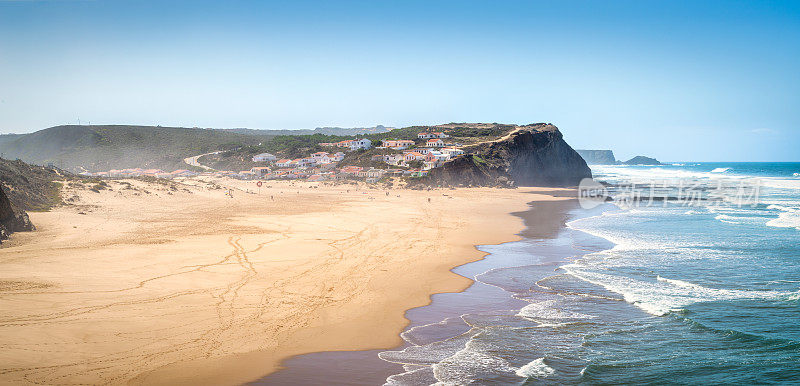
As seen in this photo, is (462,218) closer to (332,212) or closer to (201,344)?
(332,212)

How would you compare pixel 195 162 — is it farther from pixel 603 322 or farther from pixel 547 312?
pixel 603 322

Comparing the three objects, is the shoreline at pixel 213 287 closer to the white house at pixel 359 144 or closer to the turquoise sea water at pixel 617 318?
the turquoise sea water at pixel 617 318

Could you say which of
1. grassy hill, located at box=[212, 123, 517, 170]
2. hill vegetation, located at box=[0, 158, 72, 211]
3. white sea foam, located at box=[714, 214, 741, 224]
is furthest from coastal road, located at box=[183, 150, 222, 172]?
white sea foam, located at box=[714, 214, 741, 224]

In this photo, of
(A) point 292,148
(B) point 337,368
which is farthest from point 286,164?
(B) point 337,368

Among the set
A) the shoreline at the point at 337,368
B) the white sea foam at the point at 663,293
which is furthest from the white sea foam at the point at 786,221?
the shoreline at the point at 337,368

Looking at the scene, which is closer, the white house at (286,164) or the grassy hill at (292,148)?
the white house at (286,164)

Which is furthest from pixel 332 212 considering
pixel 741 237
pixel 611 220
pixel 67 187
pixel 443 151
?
pixel 443 151
